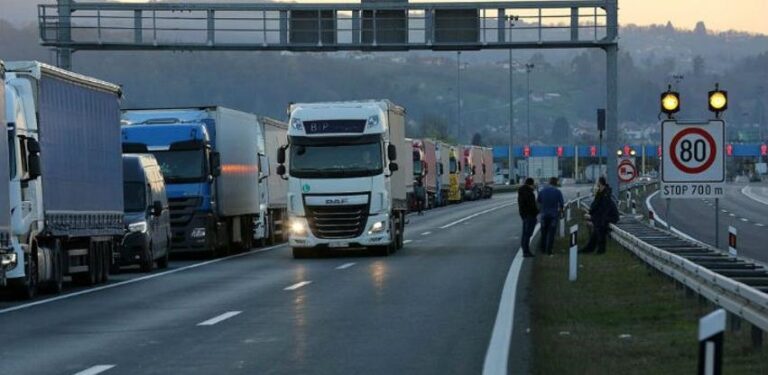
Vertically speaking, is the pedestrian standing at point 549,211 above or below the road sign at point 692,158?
below

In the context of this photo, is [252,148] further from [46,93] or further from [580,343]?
[580,343]

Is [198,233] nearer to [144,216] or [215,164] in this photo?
[215,164]

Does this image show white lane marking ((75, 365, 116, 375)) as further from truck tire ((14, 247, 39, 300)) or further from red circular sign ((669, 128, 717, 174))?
red circular sign ((669, 128, 717, 174))

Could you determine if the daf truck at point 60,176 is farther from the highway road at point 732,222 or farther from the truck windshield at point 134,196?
the highway road at point 732,222

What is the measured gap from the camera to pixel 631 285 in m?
25.2

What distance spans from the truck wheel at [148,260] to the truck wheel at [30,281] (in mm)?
7791

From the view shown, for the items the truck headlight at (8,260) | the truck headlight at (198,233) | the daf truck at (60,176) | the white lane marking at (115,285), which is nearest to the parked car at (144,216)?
the white lane marking at (115,285)

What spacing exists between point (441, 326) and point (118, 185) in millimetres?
13074

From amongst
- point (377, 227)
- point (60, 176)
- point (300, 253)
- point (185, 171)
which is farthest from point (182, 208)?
point (60, 176)

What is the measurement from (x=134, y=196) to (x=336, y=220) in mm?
4913

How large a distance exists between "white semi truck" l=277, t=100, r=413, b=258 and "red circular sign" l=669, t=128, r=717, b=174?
46.1ft

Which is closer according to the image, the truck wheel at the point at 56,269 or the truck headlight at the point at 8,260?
the truck headlight at the point at 8,260

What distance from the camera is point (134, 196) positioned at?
34406 millimetres

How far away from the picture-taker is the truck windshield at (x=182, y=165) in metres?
39.6
